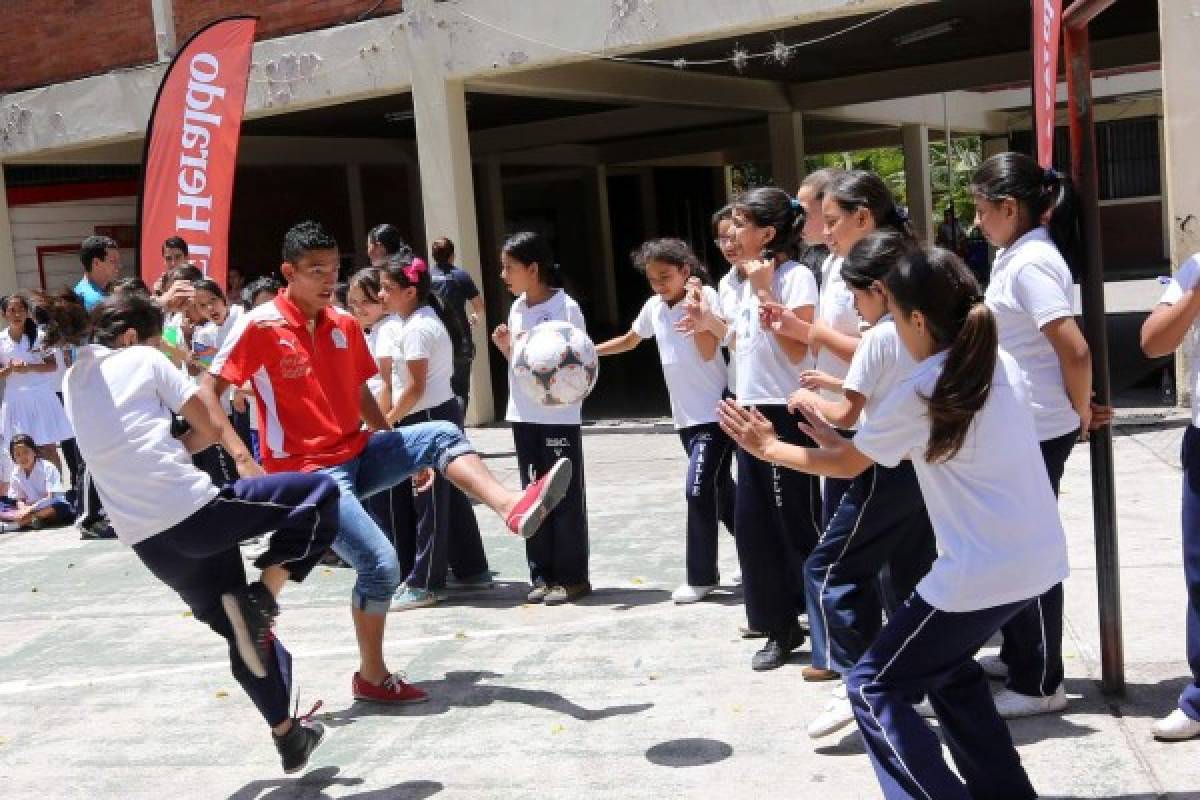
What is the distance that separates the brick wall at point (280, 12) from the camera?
47.6ft

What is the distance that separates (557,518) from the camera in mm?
6883

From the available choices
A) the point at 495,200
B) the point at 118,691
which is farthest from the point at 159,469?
the point at 495,200

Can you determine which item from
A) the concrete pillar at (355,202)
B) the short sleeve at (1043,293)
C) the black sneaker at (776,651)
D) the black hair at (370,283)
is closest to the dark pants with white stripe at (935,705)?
the short sleeve at (1043,293)

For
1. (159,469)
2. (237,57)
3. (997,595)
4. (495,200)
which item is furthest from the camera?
(495,200)

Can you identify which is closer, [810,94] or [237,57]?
[237,57]

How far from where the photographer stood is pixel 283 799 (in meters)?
4.58

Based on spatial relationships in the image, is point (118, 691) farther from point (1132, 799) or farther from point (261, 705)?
point (1132, 799)

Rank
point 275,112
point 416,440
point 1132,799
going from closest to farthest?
point 1132,799, point 416,440, point 275,112

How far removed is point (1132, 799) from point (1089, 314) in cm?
167

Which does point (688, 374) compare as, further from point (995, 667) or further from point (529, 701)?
point (995, 667)

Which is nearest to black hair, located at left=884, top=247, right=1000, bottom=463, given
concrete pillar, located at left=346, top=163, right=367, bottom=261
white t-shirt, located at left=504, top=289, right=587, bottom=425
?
white t-shirt, located at left=504, top=289, right=587, bottom=425

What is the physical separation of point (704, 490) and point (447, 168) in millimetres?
8491

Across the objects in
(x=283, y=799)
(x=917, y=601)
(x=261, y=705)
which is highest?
(x=917, y=601)

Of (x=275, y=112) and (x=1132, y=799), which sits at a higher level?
(x=275, y=112)
